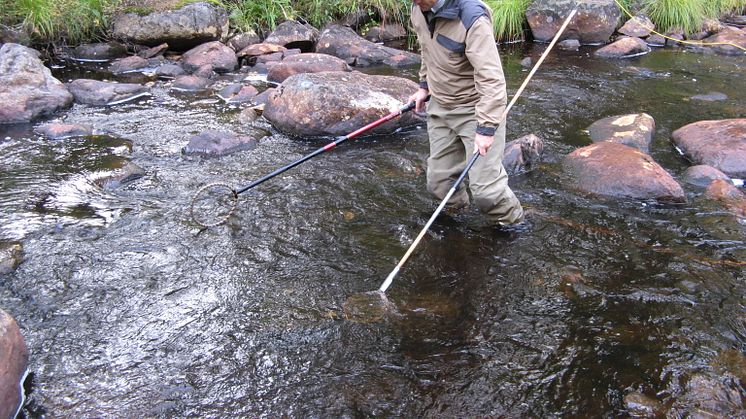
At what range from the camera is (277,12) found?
12.8 m

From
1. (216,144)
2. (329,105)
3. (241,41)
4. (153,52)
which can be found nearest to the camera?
(216,144)

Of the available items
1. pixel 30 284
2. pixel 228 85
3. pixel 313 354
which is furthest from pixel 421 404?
pixel 228 85

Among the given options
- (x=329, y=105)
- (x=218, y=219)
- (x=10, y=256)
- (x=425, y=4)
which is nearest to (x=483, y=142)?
(x=425, y=4)

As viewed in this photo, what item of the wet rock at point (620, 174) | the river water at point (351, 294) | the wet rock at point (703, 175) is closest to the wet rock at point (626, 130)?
the river water at point (351, 294)

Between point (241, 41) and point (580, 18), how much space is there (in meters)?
7.37

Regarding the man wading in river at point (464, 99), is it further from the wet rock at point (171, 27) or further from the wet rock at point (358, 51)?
the wet rock at point (171, 27)

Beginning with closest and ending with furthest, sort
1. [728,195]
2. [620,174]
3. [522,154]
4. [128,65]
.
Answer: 1. [728,195]
2. [620,174]
3. [522,154]
4. [128,65]

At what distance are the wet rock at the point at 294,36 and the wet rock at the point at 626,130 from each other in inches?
262

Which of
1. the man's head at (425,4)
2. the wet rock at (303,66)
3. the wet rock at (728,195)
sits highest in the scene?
Answer: the man's head at (425,4)

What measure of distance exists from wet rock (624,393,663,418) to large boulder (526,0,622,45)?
36.4 ft

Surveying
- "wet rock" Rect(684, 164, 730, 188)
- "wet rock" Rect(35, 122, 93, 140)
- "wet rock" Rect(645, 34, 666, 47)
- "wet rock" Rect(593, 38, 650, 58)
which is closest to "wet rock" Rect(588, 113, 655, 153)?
"wet rock" Rect(684, 164, 730, 188)

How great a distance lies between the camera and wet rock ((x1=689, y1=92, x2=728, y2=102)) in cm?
897

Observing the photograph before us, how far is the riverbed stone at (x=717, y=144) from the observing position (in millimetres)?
6406

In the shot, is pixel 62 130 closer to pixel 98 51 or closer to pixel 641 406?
pixel 98 51
